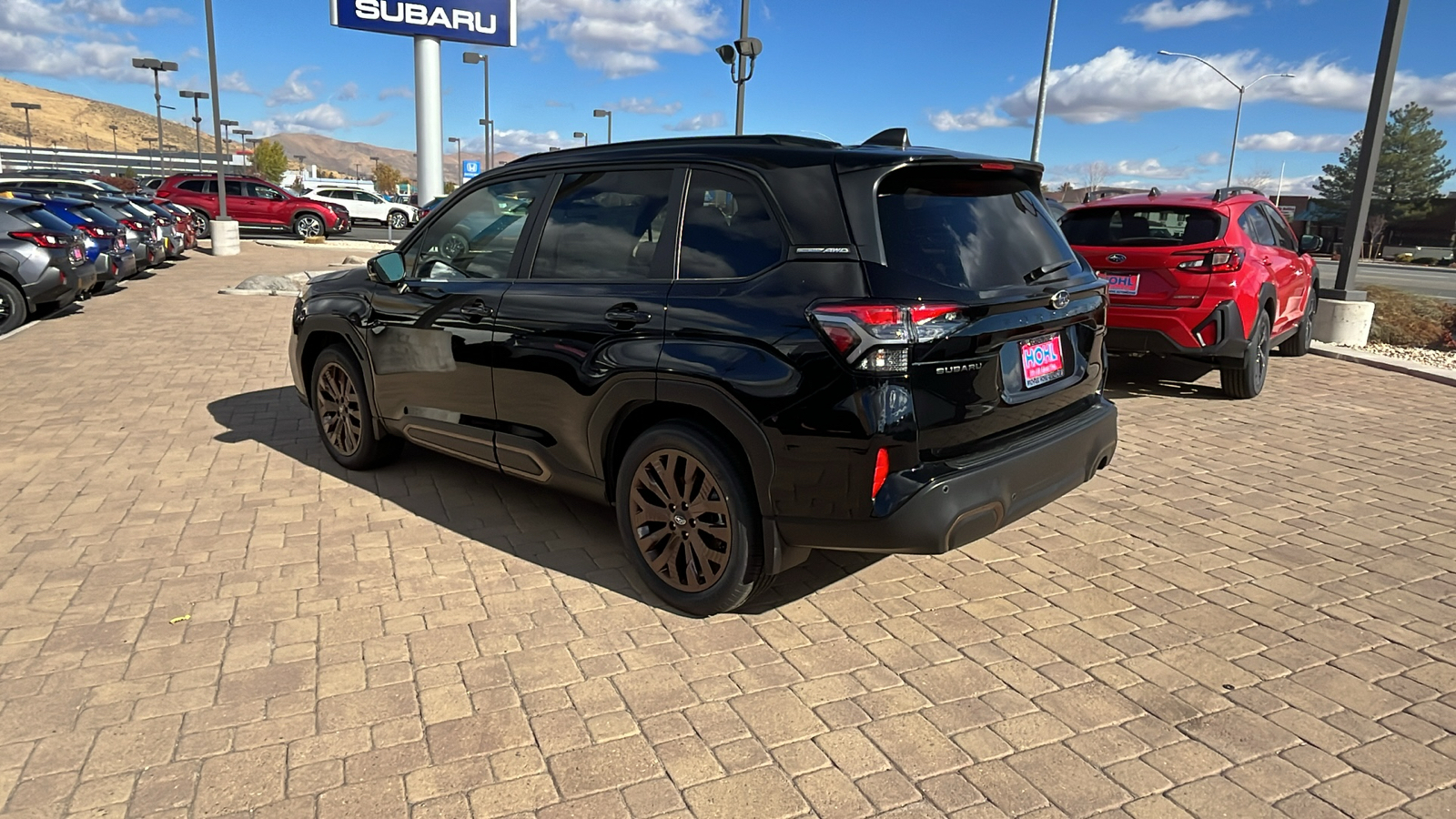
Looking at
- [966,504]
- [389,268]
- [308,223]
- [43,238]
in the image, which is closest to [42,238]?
[43,238]

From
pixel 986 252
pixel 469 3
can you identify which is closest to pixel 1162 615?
pixel 986 252

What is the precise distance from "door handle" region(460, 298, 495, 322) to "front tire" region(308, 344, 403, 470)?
3.76 feet

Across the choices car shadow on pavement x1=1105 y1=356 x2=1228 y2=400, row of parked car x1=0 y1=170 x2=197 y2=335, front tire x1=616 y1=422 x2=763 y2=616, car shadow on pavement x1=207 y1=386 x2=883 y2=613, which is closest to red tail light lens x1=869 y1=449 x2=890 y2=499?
front tire x1=616 y1=422 x2=763 y2=616

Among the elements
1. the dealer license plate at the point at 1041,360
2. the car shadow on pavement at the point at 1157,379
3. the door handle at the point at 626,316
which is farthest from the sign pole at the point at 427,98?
the dealer license plate at the point at 1041,360

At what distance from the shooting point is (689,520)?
3.61 metres

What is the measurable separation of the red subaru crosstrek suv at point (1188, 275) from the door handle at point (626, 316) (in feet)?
16.4

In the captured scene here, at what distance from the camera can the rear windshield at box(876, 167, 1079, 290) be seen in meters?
3.21

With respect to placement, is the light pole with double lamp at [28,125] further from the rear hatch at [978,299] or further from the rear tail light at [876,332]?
the rear tail light at [876,332]

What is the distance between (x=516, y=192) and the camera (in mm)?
4434

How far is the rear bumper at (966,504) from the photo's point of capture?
3.08 meters

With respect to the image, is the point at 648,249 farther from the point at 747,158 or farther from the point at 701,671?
the point at 701,671

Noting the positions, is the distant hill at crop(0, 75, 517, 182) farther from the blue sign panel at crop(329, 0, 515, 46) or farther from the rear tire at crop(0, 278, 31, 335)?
the rear tire at crop(0, 278, 31, 335)

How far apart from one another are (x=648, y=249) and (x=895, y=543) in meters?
1.53

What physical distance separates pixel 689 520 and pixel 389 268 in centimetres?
232
